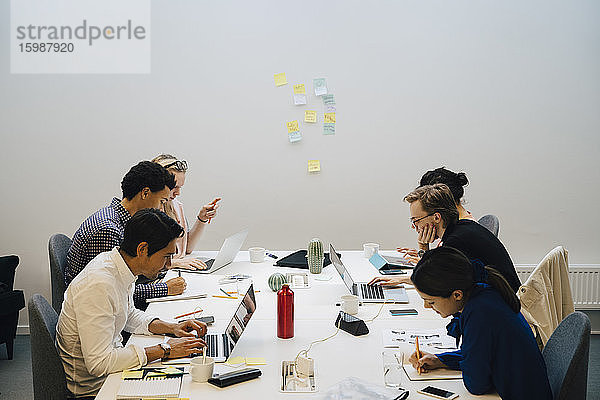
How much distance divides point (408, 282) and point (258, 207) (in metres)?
1.75

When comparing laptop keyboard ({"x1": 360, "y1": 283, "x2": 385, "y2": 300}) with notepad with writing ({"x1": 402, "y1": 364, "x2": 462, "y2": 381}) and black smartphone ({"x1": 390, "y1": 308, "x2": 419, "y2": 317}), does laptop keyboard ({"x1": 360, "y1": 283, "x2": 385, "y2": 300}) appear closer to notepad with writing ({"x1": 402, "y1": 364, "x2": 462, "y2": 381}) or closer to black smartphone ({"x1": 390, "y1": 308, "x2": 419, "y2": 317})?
black smartphone ({"x1": 390, "y1": 308, "x2": 419, "y2": 317})

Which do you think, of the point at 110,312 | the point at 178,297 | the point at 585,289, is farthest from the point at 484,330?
the point at 585,289

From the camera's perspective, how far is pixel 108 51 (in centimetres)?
447

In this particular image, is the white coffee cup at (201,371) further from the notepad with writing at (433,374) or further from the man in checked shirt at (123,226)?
the man in checked shirt at (123,226)

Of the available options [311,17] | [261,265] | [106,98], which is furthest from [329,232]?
[106,98]

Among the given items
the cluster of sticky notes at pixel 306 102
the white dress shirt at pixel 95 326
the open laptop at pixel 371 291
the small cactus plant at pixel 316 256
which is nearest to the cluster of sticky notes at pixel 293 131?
the cluster of sticky notes at pixel 306 102

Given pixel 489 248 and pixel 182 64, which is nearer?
pixel 489 248

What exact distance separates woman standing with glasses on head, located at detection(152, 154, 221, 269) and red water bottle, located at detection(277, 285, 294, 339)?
1.11 m

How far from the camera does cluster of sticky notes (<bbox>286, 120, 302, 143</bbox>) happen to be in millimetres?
4512

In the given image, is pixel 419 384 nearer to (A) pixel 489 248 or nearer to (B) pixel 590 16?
(A) pixel 489 248

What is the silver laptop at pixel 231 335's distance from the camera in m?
2.13

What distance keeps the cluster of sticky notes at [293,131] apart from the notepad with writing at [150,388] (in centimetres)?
275

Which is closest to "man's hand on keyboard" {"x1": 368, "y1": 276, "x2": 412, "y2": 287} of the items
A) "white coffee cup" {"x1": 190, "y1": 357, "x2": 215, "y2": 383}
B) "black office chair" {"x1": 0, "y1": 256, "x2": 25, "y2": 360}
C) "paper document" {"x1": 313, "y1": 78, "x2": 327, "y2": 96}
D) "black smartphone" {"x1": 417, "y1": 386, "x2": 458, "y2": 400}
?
"black smartphone" {"x1": 417, "y1": 386, "x2": 458, "y2": 400}

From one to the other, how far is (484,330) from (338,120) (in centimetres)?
282
